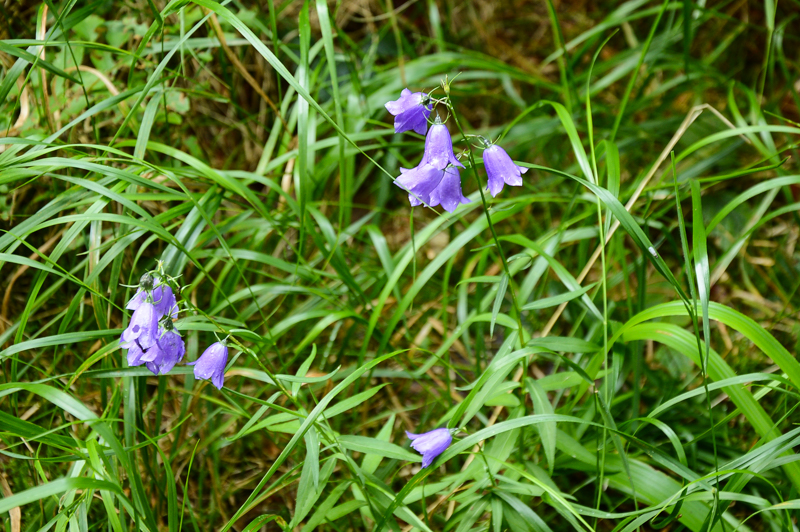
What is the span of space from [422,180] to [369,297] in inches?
41.7

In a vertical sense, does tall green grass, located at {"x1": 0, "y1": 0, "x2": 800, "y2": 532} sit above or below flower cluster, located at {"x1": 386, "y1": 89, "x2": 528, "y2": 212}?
below

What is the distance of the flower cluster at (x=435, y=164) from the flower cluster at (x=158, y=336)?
25.6 inches

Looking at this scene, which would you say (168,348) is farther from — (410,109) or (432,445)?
(410,109)

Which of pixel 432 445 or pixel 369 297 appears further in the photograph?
pixel 369 297

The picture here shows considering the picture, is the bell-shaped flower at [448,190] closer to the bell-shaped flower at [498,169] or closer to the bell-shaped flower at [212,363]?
the bell-shaped flower at [498,169]

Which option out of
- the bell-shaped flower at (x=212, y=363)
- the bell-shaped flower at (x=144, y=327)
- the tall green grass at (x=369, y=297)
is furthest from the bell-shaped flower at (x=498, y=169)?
the bell-shaped flower at (x=144, y=327)

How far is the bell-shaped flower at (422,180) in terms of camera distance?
57.5 inches

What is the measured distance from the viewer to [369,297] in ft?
8.05

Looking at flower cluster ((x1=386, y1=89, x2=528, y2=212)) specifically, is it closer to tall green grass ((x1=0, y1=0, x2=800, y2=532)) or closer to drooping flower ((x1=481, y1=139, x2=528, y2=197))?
drooping flower ((x1=481, y1=139, x2=528, y2=197))

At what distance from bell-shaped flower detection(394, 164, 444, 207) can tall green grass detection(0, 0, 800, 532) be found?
0.24 metres

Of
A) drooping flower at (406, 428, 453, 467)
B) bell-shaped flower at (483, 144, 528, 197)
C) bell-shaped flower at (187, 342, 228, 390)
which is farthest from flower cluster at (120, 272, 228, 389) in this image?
bell-shaped flower at (483, 144, 528, 197)

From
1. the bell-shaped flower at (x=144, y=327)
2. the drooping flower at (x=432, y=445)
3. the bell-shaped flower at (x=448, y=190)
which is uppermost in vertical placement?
the bell-shaped flower at (x=448, y=190)

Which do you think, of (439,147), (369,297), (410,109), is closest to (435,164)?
(439,147)

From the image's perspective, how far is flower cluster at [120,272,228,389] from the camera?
56.5 inches
